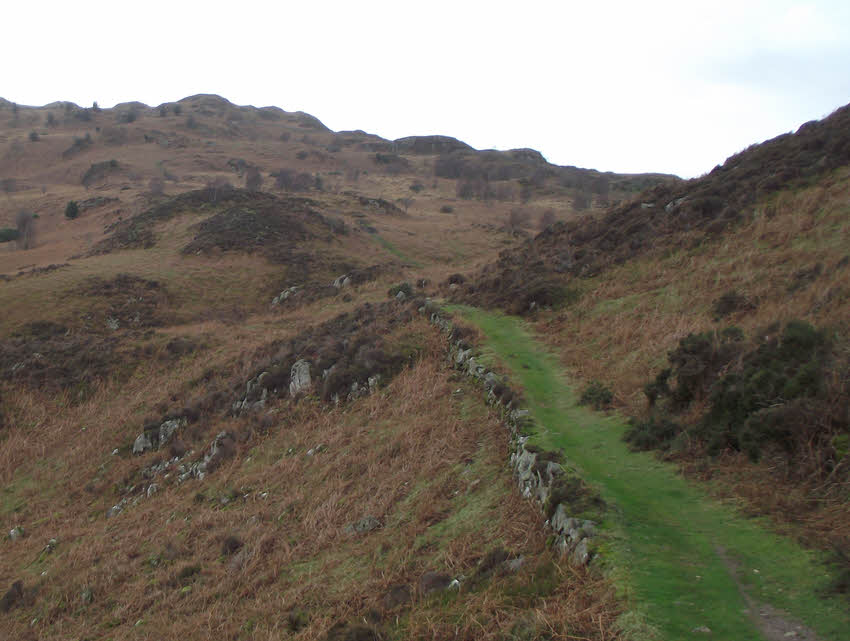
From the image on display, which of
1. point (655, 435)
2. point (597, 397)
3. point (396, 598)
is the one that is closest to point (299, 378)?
point (597, 397)

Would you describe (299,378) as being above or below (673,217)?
below

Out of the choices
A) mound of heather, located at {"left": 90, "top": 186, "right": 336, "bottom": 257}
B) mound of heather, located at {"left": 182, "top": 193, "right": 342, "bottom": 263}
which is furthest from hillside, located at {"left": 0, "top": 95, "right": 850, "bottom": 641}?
mound of heather, located at {"left": 90, "top": 186, "right": 336, "bottom": 257}

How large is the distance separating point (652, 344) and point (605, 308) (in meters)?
4.45

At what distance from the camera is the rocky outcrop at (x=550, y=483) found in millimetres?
6379

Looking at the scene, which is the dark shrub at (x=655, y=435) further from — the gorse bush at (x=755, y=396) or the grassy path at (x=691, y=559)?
the grassy path at (x=691, y=559)

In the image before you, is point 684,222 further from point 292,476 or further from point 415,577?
point 415,577

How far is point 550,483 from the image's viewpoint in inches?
301

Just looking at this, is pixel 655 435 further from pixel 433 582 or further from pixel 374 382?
pixel 374 382

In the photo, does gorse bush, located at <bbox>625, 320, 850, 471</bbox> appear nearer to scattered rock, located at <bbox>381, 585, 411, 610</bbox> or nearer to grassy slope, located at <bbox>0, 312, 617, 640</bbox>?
grassy slope, located at <bbox>0, 312, 617, 640</bbox>

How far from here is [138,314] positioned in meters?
34.2

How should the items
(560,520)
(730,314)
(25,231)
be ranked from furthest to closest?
(25,231) → (730,314) → (560,520)

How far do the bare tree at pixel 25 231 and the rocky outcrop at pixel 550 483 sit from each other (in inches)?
2307

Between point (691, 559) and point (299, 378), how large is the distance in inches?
565

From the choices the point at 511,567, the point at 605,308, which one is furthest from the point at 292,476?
the point at 605,308
